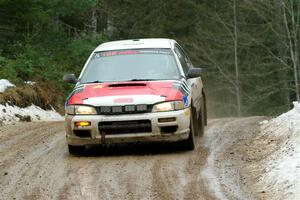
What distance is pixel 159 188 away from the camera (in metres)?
7.70

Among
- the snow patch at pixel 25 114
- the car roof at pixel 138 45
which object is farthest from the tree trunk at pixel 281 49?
the car roof at pixel 138 45

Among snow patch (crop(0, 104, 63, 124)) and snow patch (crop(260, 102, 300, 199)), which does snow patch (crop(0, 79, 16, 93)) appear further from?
snow patch (crop(260, 102, 300, 199))

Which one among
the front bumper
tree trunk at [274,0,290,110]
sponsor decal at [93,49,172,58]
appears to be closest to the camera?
the front bumper

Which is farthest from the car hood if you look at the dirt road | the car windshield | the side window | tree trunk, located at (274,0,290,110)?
tree trunk, located at (274,0,290,110)

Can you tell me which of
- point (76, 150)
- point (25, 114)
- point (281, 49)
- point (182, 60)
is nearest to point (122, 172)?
point (76, 150)

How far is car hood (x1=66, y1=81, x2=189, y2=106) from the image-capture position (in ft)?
31.1

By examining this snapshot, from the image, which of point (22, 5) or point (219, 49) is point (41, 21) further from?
point (219, 49)

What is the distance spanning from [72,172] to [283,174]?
111 inches

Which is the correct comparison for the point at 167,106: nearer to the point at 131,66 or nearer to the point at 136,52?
the point at 131,66

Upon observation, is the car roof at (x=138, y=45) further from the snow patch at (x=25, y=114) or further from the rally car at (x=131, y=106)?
the snow patch at (x=25, y=114)

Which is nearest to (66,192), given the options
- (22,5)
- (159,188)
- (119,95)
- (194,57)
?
(159,188)

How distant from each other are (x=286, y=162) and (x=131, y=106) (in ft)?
8.21

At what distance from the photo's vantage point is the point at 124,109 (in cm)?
945

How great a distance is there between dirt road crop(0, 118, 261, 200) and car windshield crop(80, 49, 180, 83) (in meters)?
1.13
